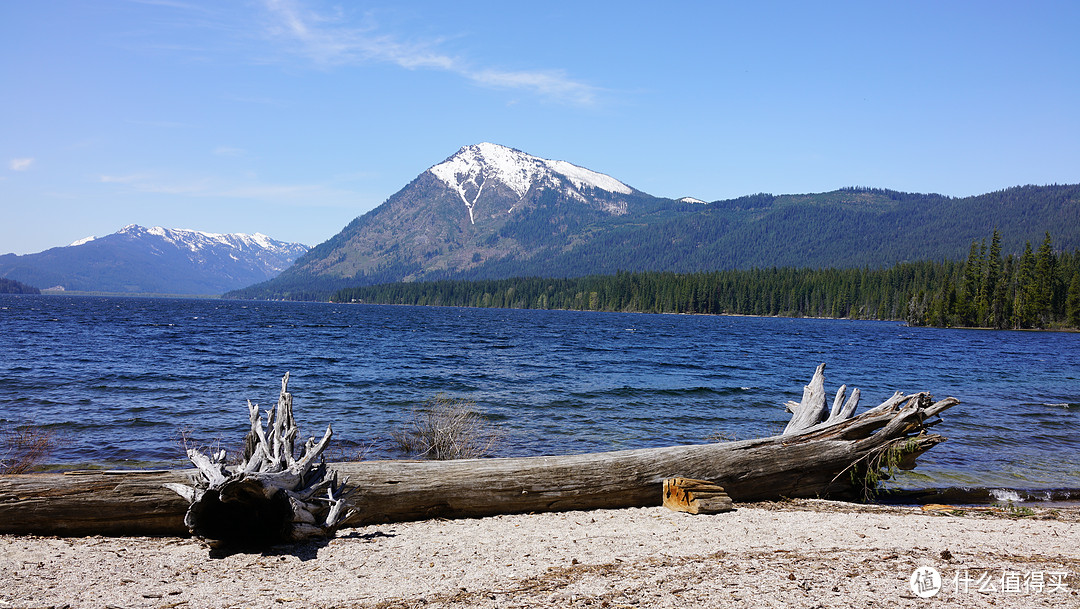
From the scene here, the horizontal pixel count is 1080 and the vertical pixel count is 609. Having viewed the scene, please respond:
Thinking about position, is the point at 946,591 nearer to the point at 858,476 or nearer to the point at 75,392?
the point at 858,476

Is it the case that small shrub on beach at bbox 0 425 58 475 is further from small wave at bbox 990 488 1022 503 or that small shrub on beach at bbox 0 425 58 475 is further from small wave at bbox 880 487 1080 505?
small wave at bbox 990 488 1022 503

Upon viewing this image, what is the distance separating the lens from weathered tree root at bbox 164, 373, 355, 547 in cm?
650

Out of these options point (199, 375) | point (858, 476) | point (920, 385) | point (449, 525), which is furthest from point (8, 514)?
point (920, 385)

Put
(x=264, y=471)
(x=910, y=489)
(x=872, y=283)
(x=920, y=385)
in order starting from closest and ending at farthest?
(x=264, y=471), (x=910, y=489), (x=920, y=385), (x=872, y=283)

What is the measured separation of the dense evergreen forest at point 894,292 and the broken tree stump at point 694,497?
114009 mm

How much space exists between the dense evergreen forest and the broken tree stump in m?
114

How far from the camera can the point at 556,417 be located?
17781 mm

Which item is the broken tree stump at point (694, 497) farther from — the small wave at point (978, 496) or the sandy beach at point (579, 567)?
the small wave at point (978, 496)

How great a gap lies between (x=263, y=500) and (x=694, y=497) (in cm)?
555

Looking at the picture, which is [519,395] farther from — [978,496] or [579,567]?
[579,567]

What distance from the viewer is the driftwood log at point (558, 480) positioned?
284 inches

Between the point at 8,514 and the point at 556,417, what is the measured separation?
12.5 metres

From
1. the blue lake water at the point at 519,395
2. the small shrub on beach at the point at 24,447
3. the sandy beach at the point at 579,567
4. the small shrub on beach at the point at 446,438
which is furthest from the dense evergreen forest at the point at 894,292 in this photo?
the small shrub on beach at the point at 24,447

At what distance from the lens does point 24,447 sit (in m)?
12.2
